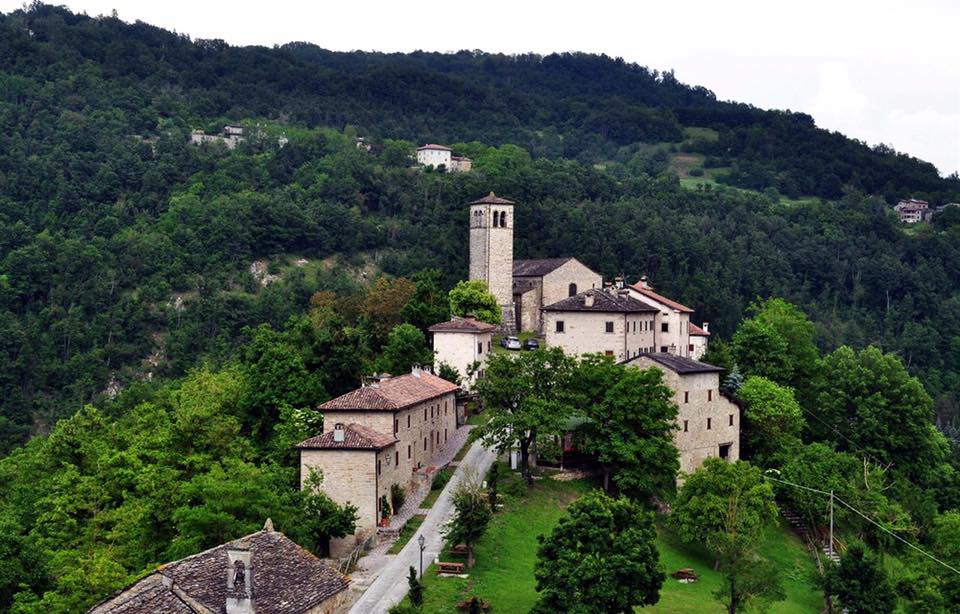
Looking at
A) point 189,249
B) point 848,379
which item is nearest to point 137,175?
point 189,249

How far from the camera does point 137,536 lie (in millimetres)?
45250

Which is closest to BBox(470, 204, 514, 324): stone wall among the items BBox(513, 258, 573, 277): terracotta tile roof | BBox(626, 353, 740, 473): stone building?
BBox(513, 258, 573, 277): terracotta tile roof

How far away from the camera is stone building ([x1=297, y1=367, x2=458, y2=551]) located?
155ft

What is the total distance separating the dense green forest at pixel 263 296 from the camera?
48250 millimetres

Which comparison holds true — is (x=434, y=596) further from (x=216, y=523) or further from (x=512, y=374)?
(x=512, y=374)

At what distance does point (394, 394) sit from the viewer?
5356 centimetres

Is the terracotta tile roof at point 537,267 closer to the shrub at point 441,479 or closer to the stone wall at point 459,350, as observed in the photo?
the stone wall at point 459,350

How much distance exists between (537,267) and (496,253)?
4.22 meters

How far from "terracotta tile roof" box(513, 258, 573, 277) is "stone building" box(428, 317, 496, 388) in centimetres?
1878

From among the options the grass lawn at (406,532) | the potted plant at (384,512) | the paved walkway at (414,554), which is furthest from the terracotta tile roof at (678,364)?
the potted plant at (384,512)

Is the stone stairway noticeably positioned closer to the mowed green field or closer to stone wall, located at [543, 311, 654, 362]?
the mowed green field

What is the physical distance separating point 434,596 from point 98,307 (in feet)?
332

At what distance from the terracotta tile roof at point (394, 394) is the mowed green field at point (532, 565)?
6520mm

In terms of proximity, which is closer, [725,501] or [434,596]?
[434,596]
